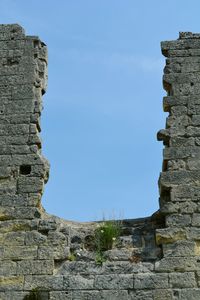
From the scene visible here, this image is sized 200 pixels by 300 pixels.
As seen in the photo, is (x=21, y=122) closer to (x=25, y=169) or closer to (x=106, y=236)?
(x=25, y=169)

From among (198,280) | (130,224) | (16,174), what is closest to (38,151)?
(16,174)

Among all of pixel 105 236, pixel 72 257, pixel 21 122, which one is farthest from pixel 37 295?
pixel 21 122

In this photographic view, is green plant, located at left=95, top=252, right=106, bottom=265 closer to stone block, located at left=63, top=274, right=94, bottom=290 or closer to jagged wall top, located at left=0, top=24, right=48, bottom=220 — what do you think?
stone block, located at left=63, top=274, right=94, bottom=290

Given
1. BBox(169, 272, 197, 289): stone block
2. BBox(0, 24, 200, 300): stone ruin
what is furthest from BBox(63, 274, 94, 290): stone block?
BBox(169, 272, 197, 289): stone block

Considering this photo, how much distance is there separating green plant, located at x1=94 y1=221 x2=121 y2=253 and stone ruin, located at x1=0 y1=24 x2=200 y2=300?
0.44 feet

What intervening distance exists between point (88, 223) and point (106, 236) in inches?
29.6

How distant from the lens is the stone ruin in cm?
949

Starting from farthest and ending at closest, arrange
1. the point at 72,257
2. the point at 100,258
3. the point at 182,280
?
the point at 72,257, the point at 100,258, the point at 182,280

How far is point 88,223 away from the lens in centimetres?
1088

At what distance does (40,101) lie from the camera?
1086cm

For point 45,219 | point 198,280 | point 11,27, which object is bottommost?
point 198,280

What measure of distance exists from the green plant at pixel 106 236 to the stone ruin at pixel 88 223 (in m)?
0.13

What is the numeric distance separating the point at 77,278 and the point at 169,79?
309cm

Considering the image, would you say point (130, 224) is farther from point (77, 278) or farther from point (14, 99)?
point (14, 99)
